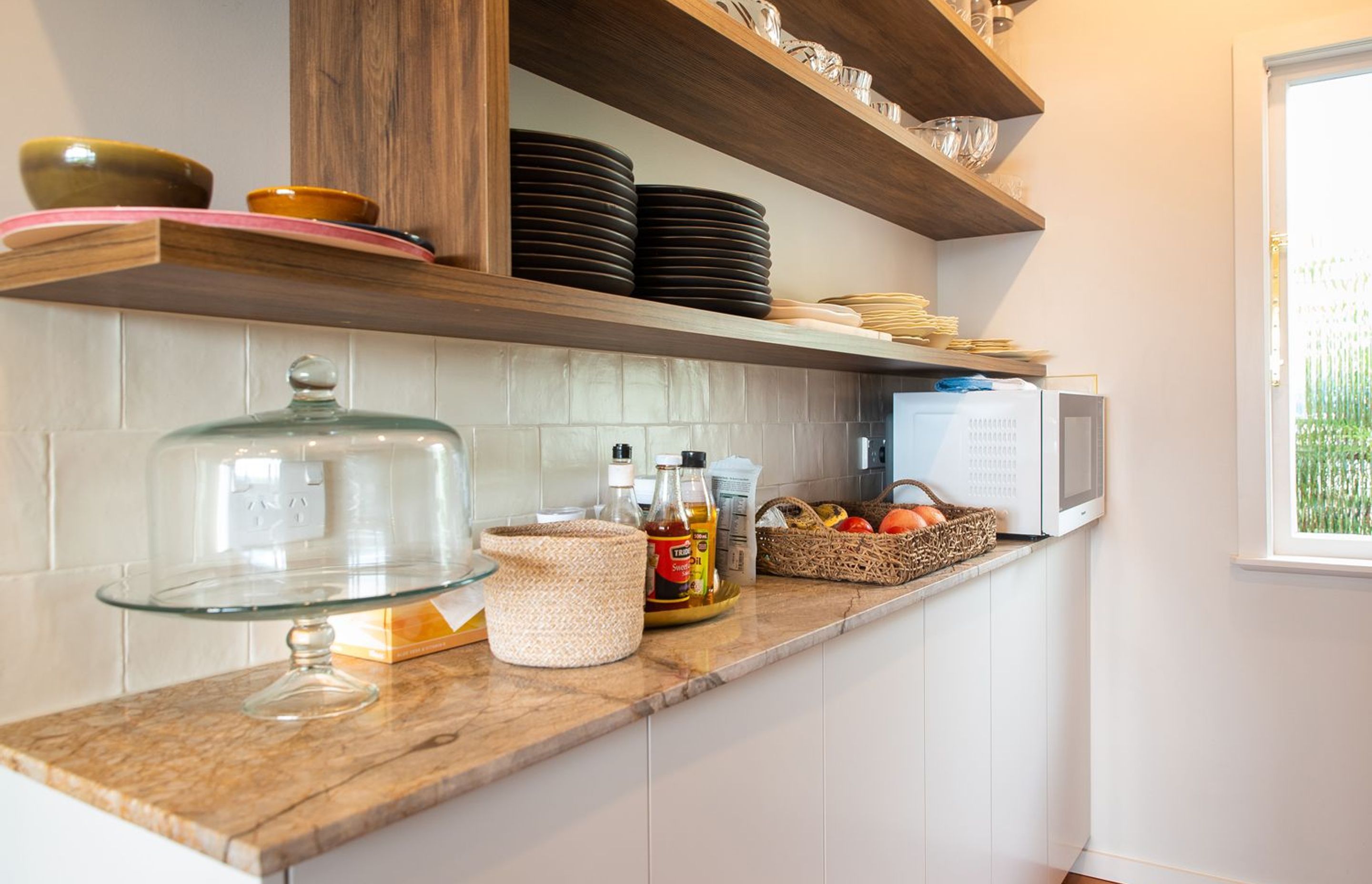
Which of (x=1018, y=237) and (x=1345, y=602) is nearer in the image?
(x=1345, y=602)

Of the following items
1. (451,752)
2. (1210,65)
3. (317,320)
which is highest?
(1210,65)

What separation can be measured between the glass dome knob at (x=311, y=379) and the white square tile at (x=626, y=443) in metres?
0.63

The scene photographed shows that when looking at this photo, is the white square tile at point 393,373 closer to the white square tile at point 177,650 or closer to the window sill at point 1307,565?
the white square tile at point 177,650

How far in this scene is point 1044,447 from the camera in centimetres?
218

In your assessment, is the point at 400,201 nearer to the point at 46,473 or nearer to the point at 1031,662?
the point at 46,473

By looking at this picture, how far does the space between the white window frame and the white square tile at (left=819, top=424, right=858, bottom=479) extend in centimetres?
107

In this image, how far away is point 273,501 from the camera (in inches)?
41.2

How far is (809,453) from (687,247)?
3.22 feet

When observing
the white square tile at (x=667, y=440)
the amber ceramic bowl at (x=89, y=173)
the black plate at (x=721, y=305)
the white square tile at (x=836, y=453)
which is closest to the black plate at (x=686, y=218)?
the black plate at (x=721, y=305)

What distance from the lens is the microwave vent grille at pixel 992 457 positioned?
2.21 metres

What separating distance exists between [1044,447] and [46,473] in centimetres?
194

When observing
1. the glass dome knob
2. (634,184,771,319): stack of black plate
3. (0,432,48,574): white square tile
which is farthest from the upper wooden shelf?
(0,432,48,574): white square tile

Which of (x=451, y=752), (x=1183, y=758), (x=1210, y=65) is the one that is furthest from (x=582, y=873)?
(x=1210, y=65)

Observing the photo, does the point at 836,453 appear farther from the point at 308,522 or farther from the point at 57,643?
the point at 57,643
